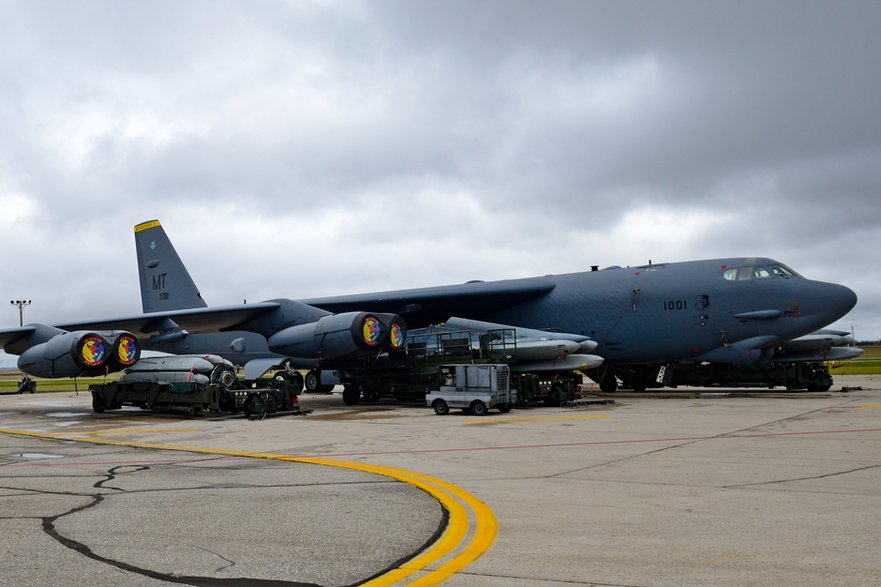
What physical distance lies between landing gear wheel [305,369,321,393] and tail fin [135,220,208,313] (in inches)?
178

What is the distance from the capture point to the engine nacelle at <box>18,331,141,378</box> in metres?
17.5

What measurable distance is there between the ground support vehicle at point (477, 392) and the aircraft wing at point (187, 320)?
6607 millimetres

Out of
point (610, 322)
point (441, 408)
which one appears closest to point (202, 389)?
point (441, 408)

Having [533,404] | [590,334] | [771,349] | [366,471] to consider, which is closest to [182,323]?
[533,404]

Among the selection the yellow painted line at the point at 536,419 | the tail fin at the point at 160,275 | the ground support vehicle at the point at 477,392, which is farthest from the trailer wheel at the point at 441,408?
the tail fin at the point at 160,275

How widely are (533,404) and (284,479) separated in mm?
12158

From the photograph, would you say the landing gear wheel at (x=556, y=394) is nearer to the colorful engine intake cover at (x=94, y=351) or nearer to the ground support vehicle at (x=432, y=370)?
the ground support vehicle at (x=432, y=370)

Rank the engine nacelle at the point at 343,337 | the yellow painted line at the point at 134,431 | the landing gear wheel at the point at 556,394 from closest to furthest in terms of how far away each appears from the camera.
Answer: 1. the yellow painted line at the point at 134,431
2. the landing gear wheel at the point at 556,394
3. the engine nacelle at the point at 343,337

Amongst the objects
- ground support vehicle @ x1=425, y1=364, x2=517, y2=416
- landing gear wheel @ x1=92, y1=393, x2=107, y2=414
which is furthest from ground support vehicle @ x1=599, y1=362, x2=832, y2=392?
landing gear wheel @ x1=92, y1=393, x2=107, y2=414

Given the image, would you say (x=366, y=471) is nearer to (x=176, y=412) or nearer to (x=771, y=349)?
(x=176, y=412)

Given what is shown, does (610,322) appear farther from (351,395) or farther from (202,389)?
(202,389)

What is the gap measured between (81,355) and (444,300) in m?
9.85

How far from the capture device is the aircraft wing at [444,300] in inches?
846

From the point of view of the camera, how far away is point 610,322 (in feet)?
66.2
